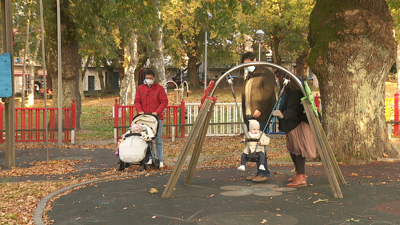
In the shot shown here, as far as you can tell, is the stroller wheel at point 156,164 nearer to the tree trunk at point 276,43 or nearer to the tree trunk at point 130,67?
the tree trunk at point 130,67

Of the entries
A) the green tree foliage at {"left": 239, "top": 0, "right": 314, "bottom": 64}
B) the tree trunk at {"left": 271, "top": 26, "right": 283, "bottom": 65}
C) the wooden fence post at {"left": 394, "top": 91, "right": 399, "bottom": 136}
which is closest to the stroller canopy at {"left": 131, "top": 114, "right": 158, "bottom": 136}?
the wooden fence post at {"left": 394, "top": 91, "right": 399, "bottom": 136}

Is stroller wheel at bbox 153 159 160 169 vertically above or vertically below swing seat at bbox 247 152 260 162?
below

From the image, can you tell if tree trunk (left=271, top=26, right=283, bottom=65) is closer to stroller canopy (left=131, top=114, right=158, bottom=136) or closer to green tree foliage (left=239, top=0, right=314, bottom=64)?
green tree foliage (left=239, top=0, right=314, bottom=64)

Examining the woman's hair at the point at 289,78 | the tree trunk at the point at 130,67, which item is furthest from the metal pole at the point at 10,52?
the tree trunk at the point at 130,67

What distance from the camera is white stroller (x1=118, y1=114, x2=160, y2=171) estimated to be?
9992 mm

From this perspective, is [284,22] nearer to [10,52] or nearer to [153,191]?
[10,52]

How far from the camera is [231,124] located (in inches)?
729

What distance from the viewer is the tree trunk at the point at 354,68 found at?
10680 mm

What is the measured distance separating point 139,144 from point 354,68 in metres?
4.70

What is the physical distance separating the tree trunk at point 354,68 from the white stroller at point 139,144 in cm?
373

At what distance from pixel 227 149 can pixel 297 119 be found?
637 centimetres

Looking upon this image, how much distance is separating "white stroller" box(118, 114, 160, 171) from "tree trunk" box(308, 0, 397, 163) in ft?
12.2

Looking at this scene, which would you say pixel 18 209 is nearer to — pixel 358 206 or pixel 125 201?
pixel 125 201

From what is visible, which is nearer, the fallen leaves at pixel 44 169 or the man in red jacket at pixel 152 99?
the fallen leaves at pixel 44 169
